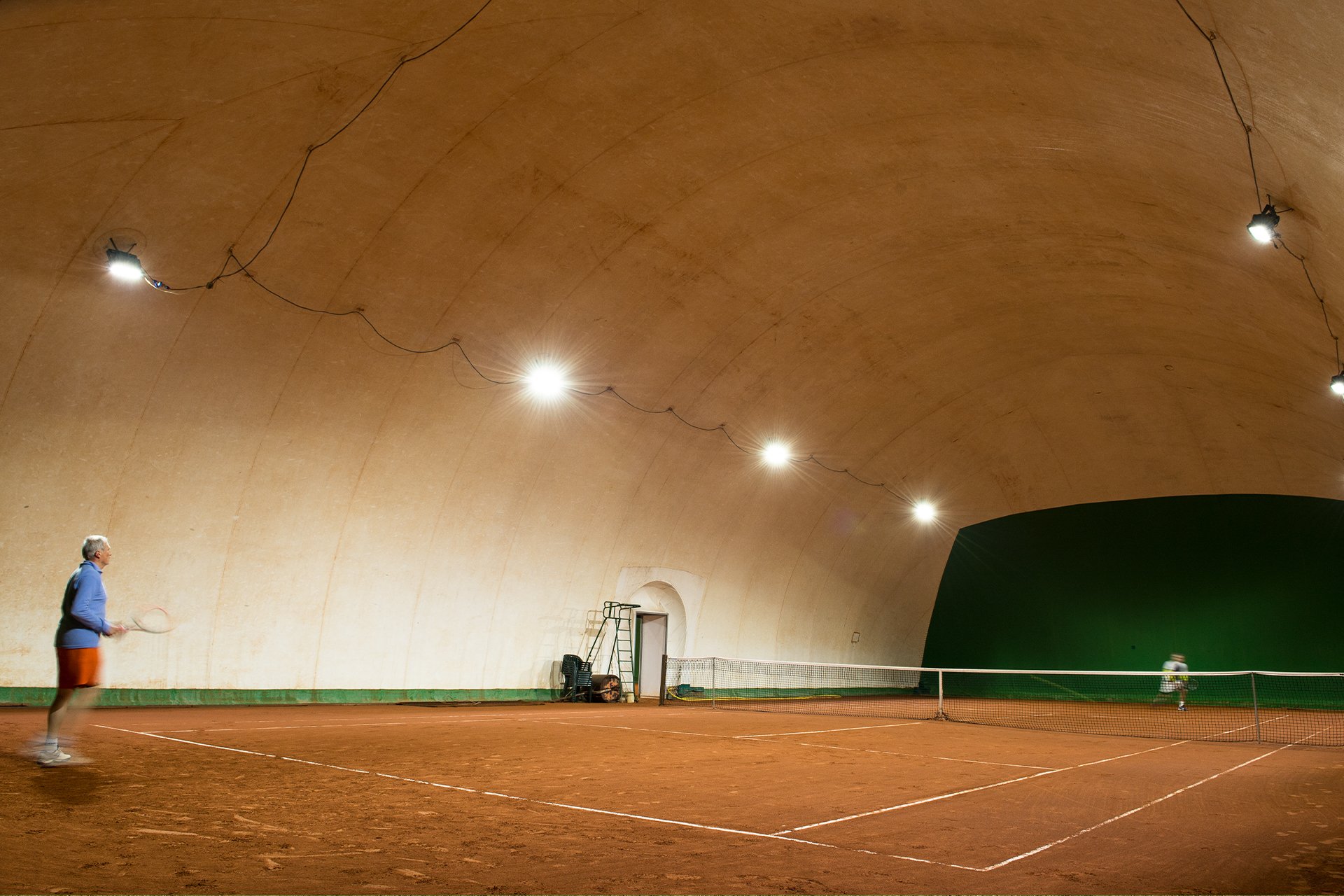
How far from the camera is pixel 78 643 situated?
6.52 metres

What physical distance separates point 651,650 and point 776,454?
5473 mm

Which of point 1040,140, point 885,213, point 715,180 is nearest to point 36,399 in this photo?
point 715,180

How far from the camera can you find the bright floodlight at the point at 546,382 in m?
14.0

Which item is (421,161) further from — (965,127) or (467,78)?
(965,127)

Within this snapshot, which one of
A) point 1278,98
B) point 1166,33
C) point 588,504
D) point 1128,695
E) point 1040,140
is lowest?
point 1128,695

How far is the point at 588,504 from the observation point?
17.3 m

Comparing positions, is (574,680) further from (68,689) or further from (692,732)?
(68,689)

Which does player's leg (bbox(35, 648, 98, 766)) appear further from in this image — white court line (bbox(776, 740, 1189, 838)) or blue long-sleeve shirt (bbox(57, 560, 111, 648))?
white court line (bbox(776, 740, 1189, 838))

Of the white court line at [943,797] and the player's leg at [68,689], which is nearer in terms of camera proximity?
the white court line at [943,797]

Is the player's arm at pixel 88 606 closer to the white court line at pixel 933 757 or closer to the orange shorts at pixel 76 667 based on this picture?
the orange shorts at pixel 76 667

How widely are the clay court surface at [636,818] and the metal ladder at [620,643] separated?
345 inches

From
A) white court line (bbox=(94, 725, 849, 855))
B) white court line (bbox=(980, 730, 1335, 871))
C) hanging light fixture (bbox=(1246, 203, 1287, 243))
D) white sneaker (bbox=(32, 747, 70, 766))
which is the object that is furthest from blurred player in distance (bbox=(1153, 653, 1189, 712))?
white sneaker (bbox=(32, 747, 70, 766))

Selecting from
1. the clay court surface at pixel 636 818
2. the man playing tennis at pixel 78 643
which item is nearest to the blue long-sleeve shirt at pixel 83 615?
the man playing tennis at pixel 78 643

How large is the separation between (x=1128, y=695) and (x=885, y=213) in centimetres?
1907
